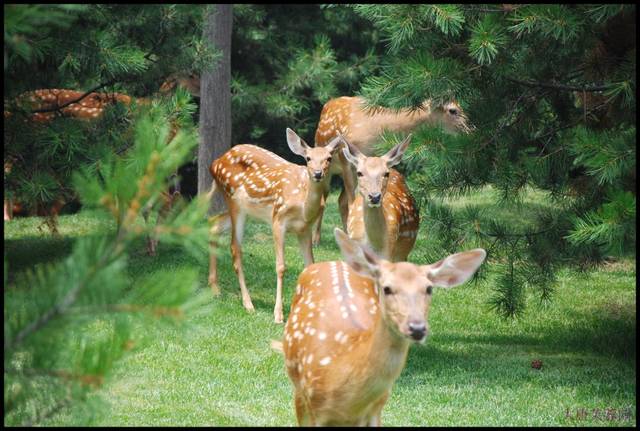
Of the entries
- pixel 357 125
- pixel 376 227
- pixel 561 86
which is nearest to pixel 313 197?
pixel 376 227

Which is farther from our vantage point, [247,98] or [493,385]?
[247,98]

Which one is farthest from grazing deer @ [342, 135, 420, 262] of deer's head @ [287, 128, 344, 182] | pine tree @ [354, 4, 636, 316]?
deer's head @ [287, 128, 344, 182]

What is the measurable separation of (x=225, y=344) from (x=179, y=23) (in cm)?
255

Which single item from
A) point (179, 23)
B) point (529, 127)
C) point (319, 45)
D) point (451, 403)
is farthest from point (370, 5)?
point (319, 45)

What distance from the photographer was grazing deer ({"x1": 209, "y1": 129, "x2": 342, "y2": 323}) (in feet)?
28.0

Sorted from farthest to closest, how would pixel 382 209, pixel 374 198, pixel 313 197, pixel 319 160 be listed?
pixel 313 197
pixel 319 160
pixel 382 209
pixel 374 198

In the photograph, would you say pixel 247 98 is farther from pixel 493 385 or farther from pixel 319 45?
pixel 493 385

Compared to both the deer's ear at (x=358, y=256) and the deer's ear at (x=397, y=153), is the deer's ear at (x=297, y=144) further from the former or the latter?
the deer's ear at (x=358, y=256)

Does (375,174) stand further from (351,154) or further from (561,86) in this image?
(561,86)

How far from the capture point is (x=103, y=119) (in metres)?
7.44

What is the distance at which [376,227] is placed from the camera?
276 inches

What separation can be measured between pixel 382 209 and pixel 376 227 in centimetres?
15

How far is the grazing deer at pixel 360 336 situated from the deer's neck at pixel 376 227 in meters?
1.99

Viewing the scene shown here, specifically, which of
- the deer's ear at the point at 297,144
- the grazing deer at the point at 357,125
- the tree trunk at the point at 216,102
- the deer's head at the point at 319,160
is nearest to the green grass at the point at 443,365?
the grazing deer at the point at 357,125
